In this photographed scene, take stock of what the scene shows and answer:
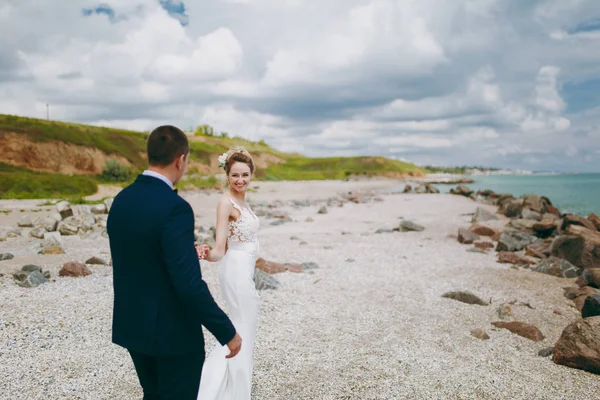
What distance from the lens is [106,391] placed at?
548cm

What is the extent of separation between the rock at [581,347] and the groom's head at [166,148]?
252 inches

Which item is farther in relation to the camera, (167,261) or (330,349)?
(330,349)

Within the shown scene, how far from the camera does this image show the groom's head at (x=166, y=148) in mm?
3066

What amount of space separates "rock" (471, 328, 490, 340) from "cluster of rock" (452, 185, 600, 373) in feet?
3.35

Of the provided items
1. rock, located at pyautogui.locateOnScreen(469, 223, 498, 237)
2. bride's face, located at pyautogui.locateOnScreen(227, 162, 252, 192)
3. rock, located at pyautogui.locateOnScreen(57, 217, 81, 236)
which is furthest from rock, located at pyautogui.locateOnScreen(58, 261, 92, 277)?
rock, located at pyautogui.locateOnScreen(469, 223, 498, 237)

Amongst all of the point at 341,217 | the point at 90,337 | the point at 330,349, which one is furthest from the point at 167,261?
the point at 341,217

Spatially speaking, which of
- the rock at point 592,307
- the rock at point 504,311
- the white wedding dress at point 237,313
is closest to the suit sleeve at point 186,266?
the white wedding dress at point 237,313

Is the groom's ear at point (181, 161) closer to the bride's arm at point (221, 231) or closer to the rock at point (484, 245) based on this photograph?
the bride's arm at point (221, 231)

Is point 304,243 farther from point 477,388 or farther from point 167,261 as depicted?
point 167,261

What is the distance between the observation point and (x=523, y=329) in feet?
25.7

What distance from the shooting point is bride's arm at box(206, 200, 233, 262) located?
15.4 feet

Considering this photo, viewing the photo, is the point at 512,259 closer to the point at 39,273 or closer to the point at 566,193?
the point at 39,273

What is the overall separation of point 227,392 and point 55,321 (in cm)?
446

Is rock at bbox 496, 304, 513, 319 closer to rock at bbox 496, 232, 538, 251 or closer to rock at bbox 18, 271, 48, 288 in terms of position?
rock at bbox 496, 232, 538, 251
